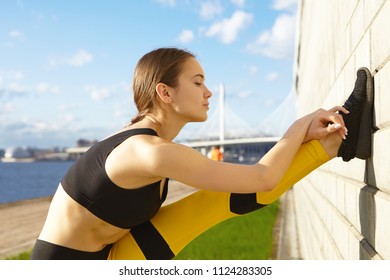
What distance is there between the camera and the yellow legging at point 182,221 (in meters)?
1.96

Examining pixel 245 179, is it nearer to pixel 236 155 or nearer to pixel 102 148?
pixel 102 148

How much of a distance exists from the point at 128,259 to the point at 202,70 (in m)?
0.76

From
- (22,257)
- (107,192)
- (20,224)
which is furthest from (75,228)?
(20,224)

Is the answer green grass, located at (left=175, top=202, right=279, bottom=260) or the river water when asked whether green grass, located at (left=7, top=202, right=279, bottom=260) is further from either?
the river water

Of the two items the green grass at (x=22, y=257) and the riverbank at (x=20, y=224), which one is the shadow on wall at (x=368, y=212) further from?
the riverbank at (x=20, y=224)

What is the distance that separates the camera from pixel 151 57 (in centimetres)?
194

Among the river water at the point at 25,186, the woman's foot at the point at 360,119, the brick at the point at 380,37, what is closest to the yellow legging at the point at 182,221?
the woman's foot at the point at 360,119

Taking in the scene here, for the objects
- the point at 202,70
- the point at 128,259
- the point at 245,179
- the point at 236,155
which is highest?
the point at 202,70

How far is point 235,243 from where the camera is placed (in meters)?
6.12

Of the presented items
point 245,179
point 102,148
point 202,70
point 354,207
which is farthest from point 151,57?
point 354,207

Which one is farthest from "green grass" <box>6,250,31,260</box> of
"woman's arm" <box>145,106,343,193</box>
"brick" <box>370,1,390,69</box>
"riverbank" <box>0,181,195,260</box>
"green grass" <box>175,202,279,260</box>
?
"brick" <box>370,1,390,69</box>

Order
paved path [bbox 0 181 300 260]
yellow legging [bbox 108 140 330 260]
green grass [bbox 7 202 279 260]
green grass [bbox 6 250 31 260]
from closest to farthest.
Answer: yellow legging [bbox 108 140 330 260]
green grass [bbox 6 250 31 260]
green grass [bbox 7 202 279 260]
paved path [bbox 0 181 300 260]

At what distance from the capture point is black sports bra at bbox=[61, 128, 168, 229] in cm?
179

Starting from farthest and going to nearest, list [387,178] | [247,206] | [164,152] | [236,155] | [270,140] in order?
[236,155] → [270,140] → [247,206] → [164,152] → [387,178]
